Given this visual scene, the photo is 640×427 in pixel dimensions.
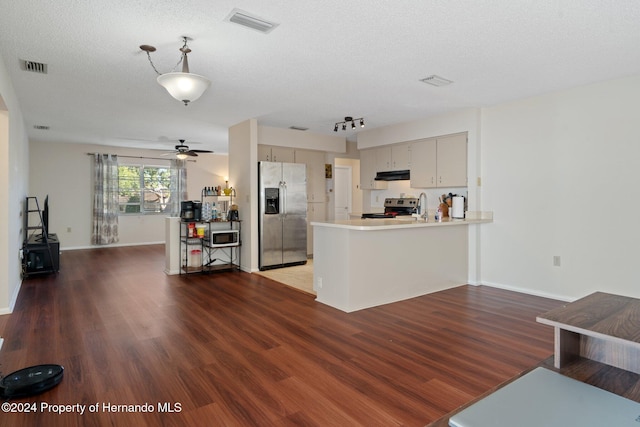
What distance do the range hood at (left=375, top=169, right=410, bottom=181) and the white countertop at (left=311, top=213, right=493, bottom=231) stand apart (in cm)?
131

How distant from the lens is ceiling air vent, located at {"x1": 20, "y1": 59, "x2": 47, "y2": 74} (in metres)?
3.62

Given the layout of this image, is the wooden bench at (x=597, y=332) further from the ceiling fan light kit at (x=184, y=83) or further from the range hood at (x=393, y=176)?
the range hood at (x=393, y=176)

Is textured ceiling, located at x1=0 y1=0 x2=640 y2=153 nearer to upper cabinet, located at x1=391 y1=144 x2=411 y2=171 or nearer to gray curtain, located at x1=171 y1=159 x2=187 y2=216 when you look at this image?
upper cabinet, located at x1=391 y1=144 x2=411 y2=171

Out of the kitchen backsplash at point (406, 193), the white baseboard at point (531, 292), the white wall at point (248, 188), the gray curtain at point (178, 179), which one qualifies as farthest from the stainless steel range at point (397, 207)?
the gray curtain at point (178, 179)

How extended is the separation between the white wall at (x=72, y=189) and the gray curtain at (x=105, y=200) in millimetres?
163

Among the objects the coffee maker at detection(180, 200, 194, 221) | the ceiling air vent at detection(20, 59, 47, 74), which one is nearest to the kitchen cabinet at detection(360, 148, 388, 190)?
the coffee maker at detection(180, 200, 194, 221)

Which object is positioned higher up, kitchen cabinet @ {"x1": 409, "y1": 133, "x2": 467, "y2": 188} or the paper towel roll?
kitchen cabinet @ {"x1": 409, "y1": 133, "x2": 467, "y2": 188}

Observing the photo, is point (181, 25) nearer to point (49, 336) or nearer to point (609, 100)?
point (49, 336)

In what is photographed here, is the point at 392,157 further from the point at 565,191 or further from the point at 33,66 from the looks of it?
the point at 33,66

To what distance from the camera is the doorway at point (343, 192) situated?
8.77 meters

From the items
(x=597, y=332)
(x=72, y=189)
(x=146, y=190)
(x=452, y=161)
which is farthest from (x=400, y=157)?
(x=72, y=189)

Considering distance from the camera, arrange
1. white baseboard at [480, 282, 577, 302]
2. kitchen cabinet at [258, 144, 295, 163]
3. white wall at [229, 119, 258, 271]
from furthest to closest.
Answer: kitchen cabinet at [258, 144, 295, 163]
white wall at [229, 119, 258, 271]
white baseboard at [480, 282, 577, 302]

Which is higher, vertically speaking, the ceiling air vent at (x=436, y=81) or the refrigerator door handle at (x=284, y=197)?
the ceiling air vent at (x=436, y=81)

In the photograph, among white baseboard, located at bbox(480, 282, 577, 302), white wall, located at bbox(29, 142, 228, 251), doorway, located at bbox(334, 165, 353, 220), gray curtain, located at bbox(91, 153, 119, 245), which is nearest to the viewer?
white baseboard, located at bbox(480, 282, 577, 302)
